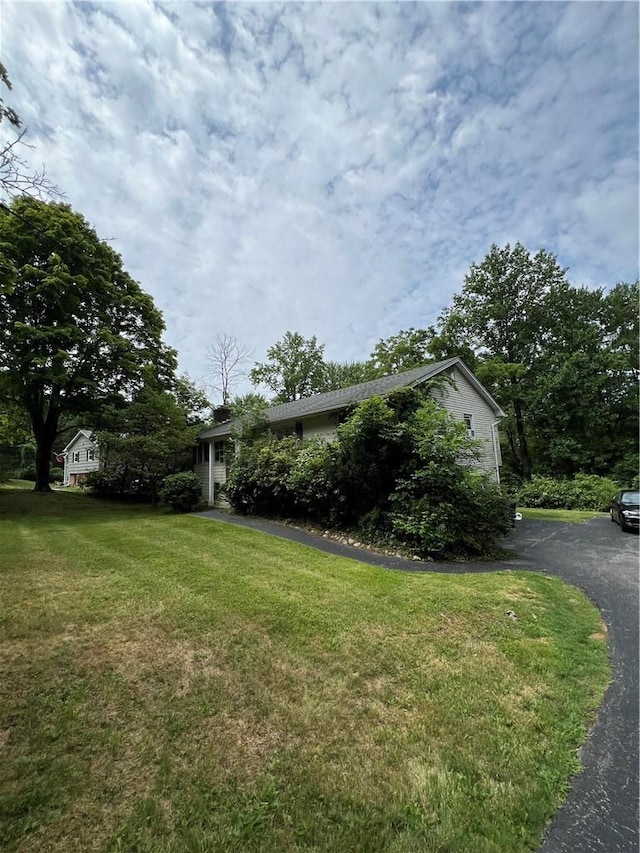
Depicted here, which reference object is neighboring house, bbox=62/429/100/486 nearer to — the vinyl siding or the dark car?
the vinyl siding

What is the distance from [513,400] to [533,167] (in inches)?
838

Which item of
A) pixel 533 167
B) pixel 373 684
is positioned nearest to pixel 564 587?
pixel 373 684

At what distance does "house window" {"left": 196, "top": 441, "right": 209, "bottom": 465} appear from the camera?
20094 mm

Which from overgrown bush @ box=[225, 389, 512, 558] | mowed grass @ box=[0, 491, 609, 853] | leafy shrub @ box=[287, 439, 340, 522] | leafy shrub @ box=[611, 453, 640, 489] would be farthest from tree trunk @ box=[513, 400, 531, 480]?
mowed grass @ box=[0, 491, 609, 853]

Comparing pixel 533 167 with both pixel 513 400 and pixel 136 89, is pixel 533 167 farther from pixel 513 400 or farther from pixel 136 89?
Result: pixel 513 400

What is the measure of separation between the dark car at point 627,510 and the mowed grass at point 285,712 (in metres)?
7.94

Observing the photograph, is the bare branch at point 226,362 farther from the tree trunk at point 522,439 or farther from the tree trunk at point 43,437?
the tree trunk at point 522,439

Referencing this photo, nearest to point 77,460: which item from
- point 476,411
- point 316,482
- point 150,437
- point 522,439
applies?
point 150,437

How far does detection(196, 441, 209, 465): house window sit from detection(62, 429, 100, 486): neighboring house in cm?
1506

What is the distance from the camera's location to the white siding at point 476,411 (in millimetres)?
16609

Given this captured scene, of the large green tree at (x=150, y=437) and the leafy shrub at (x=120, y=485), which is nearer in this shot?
the large green tree at (x=150, y=437)

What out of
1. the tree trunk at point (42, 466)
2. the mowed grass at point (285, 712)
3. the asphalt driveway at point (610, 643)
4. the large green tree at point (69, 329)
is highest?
the large green tree at point (69, 329)

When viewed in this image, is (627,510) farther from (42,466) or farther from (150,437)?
(42,466)

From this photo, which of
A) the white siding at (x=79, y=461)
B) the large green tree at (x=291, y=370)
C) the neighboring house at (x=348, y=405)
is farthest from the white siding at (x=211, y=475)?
the large green tree at (x=291, y=370)
